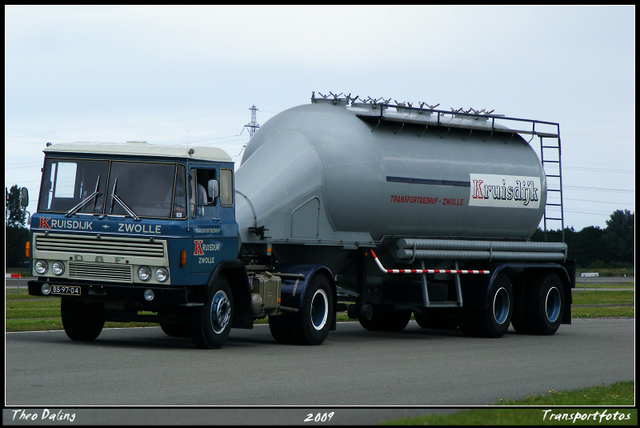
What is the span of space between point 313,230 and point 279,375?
595 centimetres

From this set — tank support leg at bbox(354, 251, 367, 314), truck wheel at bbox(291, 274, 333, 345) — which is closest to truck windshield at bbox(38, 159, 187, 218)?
truck wheel at bbox(291, 274, 333, 345)

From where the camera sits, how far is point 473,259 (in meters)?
20.5

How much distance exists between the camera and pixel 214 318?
1546 cm

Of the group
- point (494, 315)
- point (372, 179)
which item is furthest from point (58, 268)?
point (494, 315)

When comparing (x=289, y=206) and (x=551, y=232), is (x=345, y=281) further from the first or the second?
(x=551, y=232)

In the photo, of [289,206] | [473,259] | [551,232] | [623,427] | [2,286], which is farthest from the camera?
[551,232]

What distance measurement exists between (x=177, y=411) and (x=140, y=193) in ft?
21.7

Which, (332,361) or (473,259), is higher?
(473,259)

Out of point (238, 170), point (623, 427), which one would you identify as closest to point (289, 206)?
point (238, 170)

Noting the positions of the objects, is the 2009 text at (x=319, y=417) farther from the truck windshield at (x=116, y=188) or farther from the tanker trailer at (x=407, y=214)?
the tanker trailer at (x=407, y=214)

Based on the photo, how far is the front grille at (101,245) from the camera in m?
14.7

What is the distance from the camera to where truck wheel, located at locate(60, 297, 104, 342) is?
1583 cm

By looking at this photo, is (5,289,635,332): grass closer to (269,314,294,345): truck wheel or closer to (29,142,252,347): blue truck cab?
(29,142,252,347): blue truck cab

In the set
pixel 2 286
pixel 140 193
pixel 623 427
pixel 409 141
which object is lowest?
pixel 623 427
